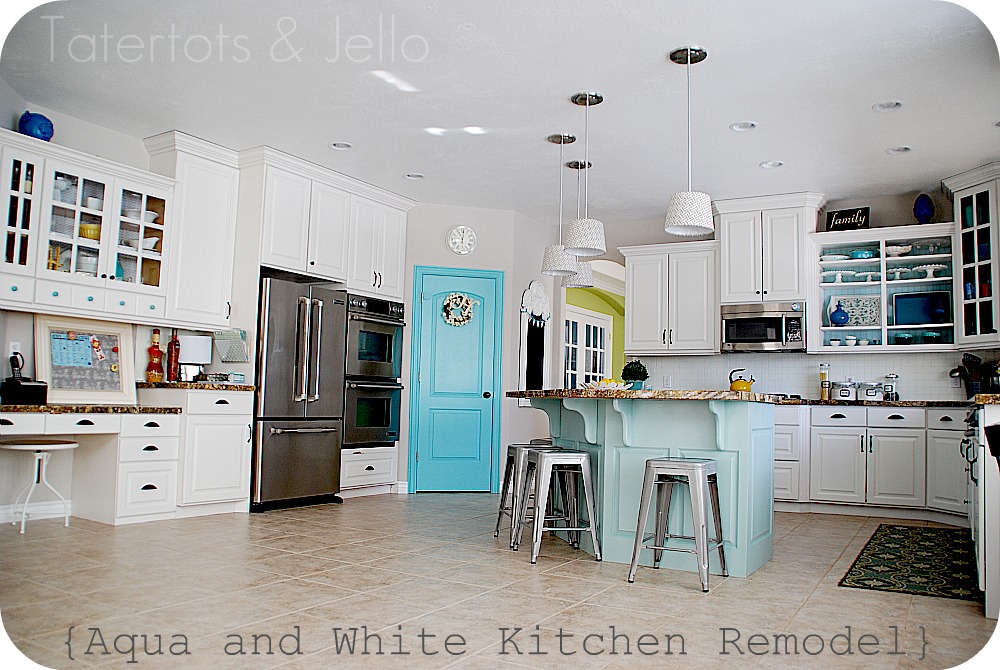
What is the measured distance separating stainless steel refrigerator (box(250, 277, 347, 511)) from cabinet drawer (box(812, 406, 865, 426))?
3.88 meters

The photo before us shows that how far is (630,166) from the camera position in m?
6.16

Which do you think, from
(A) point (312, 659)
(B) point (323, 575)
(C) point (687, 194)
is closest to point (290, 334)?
(B) point (323, 575)

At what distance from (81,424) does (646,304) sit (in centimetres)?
489

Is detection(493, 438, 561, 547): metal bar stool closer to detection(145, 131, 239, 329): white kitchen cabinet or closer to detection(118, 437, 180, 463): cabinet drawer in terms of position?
detection(118, 437, 180, 463): cabinet drawer

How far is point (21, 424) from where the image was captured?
15.0 ft

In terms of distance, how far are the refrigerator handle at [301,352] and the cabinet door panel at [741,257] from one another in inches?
143

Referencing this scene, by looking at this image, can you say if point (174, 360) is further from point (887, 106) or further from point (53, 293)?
point (887, 106)

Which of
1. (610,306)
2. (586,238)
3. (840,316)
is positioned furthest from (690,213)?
(610,306)

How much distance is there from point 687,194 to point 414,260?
376cm

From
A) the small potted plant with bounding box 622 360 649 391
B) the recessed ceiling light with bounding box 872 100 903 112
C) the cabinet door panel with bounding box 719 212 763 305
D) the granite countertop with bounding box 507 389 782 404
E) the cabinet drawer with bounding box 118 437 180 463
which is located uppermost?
the recessed ceiling light with bounding box 872 100 903 112

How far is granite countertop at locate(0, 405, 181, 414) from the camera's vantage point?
4559 millimetres

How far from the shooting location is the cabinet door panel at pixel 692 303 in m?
7.24

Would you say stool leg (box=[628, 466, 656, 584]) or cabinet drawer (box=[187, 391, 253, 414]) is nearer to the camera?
stool leg (box=[628, 466, 656, 584])

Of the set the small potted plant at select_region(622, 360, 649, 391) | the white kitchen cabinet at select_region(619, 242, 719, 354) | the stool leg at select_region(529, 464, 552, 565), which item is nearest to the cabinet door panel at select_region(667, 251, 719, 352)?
the white kitchen cabinet at select_region(619, 242, 719, 354)
